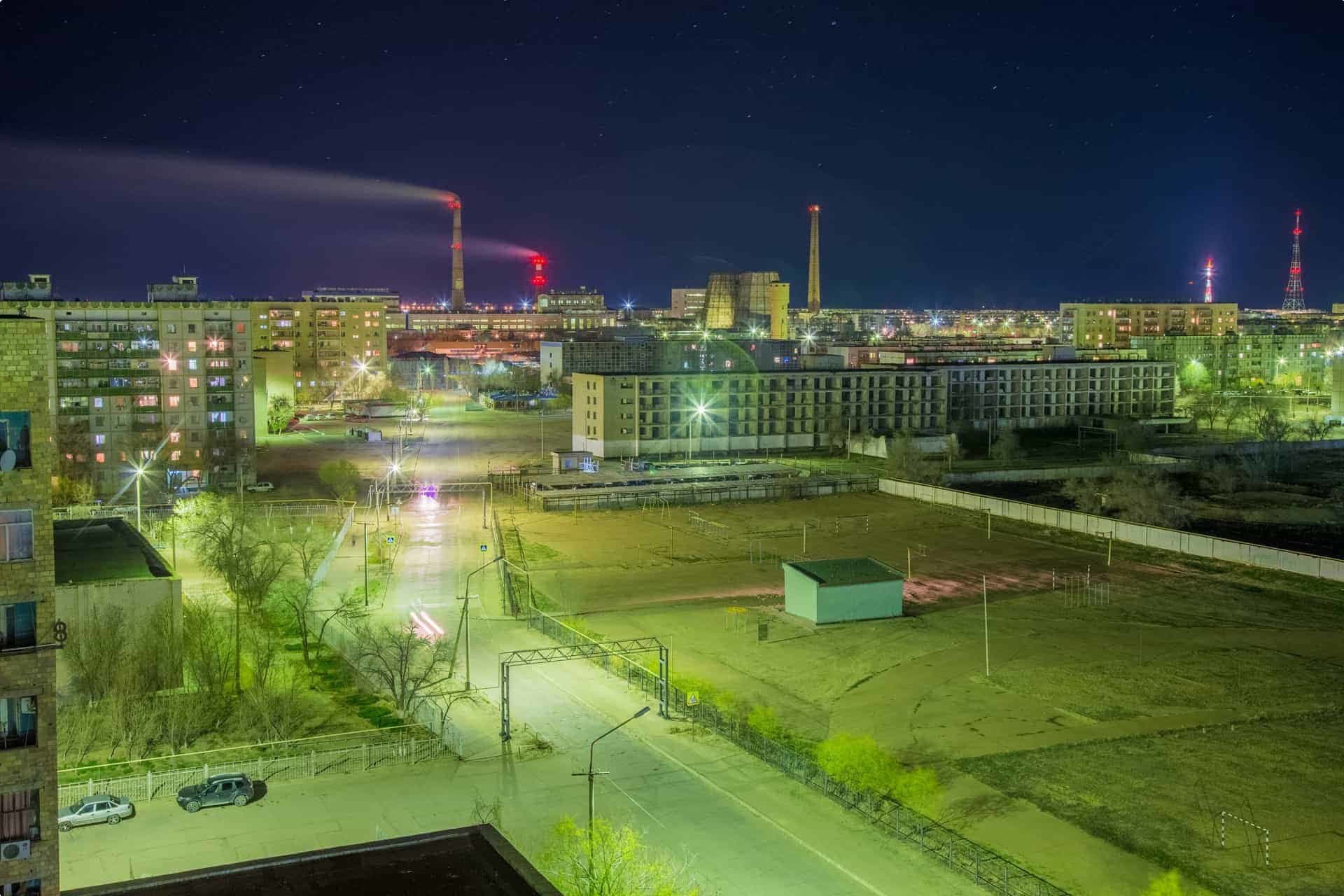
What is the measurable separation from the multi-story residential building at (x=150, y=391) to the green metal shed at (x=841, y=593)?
74.6 ft

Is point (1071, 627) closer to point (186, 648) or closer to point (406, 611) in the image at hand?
point (406, 611)

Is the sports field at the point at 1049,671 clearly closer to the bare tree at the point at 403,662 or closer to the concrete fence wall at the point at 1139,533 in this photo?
the concrete fence wall at the point at 1139,533

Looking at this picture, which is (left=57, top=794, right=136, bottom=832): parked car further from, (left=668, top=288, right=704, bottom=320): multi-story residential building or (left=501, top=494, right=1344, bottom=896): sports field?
(left=668, top=288, right=704, bottom=320): multi-story residential building

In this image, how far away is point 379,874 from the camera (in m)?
8.01

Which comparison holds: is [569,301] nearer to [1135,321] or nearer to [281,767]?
[1135,321]

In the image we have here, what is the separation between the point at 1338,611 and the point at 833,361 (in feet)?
140

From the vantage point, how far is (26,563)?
26.1ft

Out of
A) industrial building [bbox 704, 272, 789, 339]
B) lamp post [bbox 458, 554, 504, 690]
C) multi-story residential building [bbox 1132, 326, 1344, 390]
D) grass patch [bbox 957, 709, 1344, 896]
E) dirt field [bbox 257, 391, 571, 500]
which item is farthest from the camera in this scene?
industrial building [bbox 704, 272, 789, 339]

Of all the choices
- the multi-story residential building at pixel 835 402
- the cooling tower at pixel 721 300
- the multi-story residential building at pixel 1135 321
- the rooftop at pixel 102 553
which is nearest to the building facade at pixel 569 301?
the cooling tower at pixel 721 300

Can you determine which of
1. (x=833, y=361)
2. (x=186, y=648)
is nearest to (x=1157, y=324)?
(x=833, y=361)

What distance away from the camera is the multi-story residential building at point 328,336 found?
7888 centimetres

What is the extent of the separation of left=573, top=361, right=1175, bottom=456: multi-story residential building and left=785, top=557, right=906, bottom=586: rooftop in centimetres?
2356

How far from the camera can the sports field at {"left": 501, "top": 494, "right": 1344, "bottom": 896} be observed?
13.1m

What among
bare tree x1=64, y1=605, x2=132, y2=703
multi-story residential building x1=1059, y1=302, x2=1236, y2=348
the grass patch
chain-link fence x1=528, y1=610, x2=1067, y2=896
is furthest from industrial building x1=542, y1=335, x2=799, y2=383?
bare tree x1=64, y1=605, x2=132, y2=703
